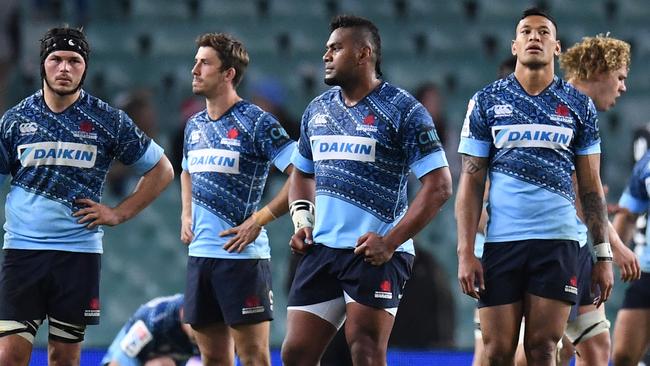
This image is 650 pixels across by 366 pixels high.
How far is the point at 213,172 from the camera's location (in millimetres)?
6832

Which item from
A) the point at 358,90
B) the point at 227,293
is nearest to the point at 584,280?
the point at 358,90

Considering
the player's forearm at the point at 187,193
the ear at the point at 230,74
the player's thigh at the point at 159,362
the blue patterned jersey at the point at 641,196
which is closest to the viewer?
the ear at the point at 230,74

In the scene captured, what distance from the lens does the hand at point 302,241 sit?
6.00 meters

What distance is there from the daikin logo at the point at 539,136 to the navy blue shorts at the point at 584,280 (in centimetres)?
99

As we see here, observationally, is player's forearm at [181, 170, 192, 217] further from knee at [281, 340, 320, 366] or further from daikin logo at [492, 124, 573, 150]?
daikin logo at [492, 124, 573, 150]

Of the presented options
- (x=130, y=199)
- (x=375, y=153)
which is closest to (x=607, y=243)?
(x=375, y=153)

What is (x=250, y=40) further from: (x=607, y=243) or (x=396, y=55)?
(x=607, y=243)

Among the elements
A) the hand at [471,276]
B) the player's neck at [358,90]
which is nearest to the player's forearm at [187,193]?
the player's neck at [358,90]

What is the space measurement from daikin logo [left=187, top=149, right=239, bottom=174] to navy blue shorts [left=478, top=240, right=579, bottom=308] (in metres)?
1.59

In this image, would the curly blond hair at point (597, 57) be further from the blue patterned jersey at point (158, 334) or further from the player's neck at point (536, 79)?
the blue patterned jersey at point (158, 334)

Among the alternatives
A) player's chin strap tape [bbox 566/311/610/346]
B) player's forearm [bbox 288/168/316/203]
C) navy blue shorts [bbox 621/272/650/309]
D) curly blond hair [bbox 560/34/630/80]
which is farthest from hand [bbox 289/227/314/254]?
navy blue shorts [bbox 621/272/650/309]

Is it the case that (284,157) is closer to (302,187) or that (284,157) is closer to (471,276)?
(302,187)

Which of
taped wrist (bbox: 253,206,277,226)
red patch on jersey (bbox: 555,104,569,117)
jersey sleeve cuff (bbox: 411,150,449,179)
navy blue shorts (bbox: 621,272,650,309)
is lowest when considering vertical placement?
navy blue shorts (bbox: 621,272,650,309)

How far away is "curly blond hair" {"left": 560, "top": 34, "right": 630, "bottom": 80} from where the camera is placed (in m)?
6.97
